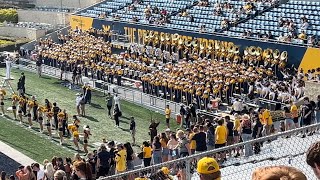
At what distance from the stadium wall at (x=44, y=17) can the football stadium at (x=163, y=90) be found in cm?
307

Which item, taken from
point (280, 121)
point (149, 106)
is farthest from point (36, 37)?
point (280, 121)

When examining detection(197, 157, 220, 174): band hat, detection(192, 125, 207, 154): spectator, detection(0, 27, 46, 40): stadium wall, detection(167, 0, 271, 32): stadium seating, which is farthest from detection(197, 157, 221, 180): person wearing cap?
detection(0, 27, 46, 40): stadium wall

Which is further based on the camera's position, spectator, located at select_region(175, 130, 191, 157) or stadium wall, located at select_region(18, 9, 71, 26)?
stadium wall, located at select_region(18, 9, 71, 26)

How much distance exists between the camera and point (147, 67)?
24422 mm

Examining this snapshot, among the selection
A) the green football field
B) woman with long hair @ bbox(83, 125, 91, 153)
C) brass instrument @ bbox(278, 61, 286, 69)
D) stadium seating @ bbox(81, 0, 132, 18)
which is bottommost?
→ the green football field

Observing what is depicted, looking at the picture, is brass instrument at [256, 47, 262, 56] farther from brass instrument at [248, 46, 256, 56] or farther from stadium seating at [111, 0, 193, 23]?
stadium seating at [111, 0, 193, 23]

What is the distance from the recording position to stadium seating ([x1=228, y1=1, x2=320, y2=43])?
76.5ft

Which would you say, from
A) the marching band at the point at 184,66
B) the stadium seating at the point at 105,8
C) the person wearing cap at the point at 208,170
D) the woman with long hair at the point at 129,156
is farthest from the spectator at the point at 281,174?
the stadium seating at the point at 105,8

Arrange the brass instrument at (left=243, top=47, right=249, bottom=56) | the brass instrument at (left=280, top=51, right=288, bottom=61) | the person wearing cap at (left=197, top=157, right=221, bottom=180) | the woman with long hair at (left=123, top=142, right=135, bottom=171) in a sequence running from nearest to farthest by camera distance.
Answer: the person wearing cap at (left=197, top=157, right=221, bottom=180) → the woman with long hair at (left=123, top=142, right=135, bottom=171) → the brass instrument at (left=280, top=51, right=288, bottom=61) → the brass instrument at (left=243, top=47, right=249, bottom=56)

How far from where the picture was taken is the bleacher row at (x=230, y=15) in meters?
23.9

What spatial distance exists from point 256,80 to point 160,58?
8022 mm

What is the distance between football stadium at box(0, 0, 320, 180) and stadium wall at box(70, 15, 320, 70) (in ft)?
0.15

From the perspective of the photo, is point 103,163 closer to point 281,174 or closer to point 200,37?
point 281,174

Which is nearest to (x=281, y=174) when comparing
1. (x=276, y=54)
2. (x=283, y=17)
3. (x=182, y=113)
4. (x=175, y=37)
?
(x=182, y=113)
